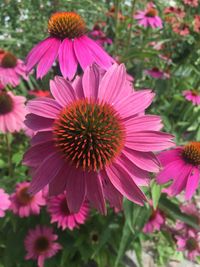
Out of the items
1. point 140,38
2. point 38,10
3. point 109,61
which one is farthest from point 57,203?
point 140,38

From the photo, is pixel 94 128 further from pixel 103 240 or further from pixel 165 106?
pixel 165 106

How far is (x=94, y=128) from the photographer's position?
2.51 ft

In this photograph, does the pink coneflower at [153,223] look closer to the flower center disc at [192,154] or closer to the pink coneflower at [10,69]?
the flower center disc at [192,154]

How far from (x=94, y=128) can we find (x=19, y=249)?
965mm

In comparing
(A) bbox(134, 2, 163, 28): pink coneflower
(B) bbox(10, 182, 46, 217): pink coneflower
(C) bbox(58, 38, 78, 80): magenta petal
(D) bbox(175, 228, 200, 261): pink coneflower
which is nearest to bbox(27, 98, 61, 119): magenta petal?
(C) bbox(58, 38, 78, 80): magenta petal

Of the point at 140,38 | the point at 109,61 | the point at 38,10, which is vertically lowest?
the point at 140,38

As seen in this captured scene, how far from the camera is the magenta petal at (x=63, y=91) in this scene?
2.60 feet

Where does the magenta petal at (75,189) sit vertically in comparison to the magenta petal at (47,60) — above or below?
below

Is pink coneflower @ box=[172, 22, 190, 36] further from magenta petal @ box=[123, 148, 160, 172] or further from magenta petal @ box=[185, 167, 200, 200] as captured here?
magenta petal @ box=[123, 148, 160, 172]

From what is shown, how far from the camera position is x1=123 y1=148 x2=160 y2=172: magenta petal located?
30.6 inches

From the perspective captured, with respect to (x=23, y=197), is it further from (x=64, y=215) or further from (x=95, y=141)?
(x=95, y=141)

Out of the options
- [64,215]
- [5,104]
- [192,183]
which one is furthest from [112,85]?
[5,104]

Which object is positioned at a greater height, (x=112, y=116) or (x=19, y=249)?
(x=112, y=116)

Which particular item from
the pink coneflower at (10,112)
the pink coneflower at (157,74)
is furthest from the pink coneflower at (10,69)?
the pink coneflower at (157,74)
